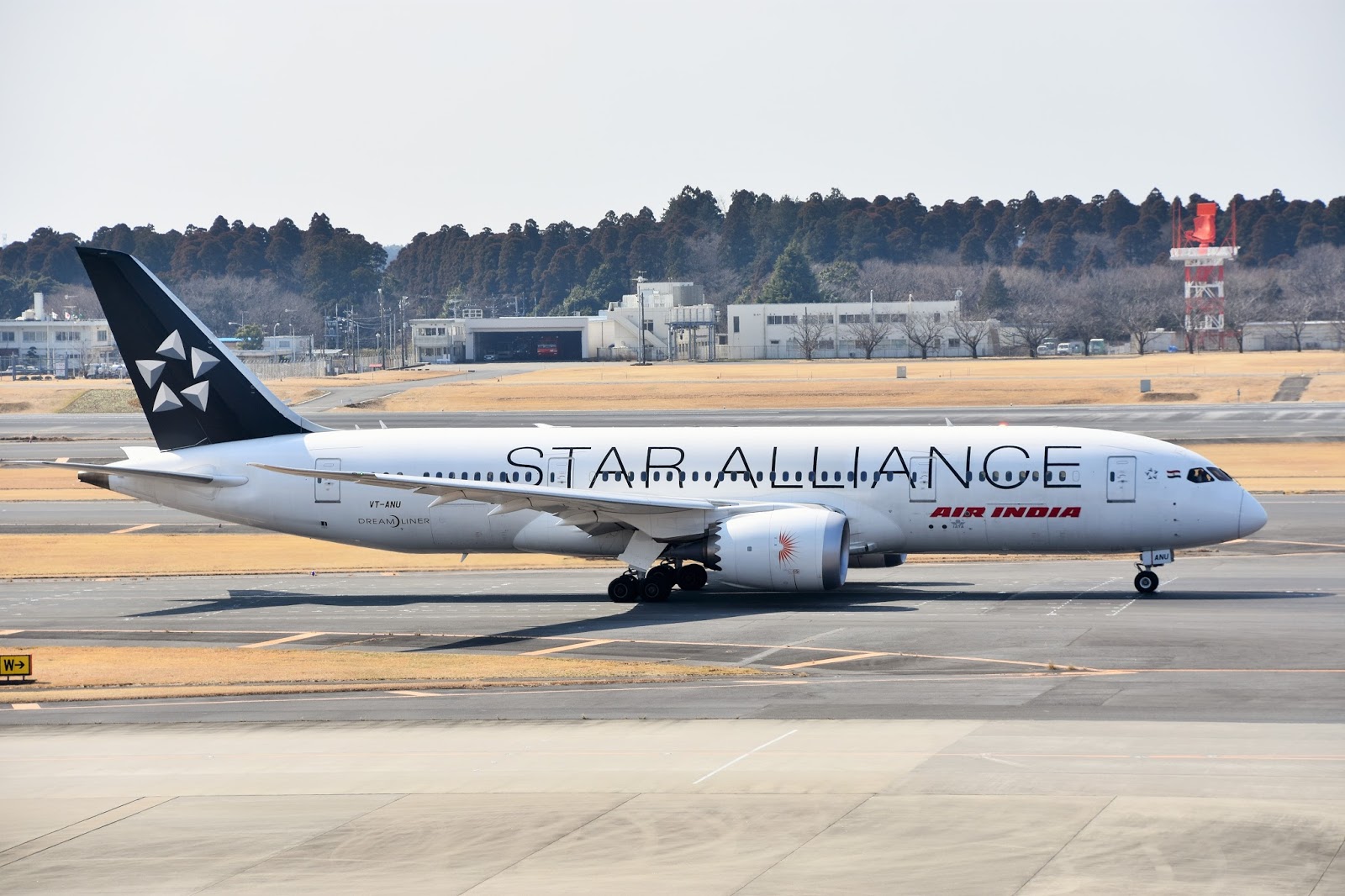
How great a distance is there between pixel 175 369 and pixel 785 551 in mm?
19502

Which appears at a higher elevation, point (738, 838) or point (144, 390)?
point (144, 390)

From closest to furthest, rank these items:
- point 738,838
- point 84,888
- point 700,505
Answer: point 84,888
point 738,838
point 700,505

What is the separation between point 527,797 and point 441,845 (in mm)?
2420

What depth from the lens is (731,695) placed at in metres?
29.6

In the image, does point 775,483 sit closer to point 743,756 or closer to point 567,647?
point 567,647

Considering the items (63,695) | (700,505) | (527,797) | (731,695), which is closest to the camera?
(527,797)

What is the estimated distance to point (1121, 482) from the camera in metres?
41.2

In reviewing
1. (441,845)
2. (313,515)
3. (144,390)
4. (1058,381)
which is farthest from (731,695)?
(1058,381)

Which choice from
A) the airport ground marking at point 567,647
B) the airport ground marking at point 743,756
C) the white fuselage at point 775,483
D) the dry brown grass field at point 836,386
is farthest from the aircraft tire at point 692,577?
the dry brown grass field at point 836,386

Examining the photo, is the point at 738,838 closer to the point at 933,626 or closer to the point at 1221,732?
the point at 1221,732

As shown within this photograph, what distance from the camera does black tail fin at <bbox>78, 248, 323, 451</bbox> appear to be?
1780 inches

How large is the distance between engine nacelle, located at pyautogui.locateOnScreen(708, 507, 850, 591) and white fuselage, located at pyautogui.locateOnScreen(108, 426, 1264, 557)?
6.80 feet

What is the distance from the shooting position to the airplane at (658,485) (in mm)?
40906

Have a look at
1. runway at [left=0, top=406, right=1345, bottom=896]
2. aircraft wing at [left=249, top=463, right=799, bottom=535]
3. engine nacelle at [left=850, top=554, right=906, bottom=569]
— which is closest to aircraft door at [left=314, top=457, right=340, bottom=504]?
aircraft wing at [left=249, top=463, right=799, bottom=535]
